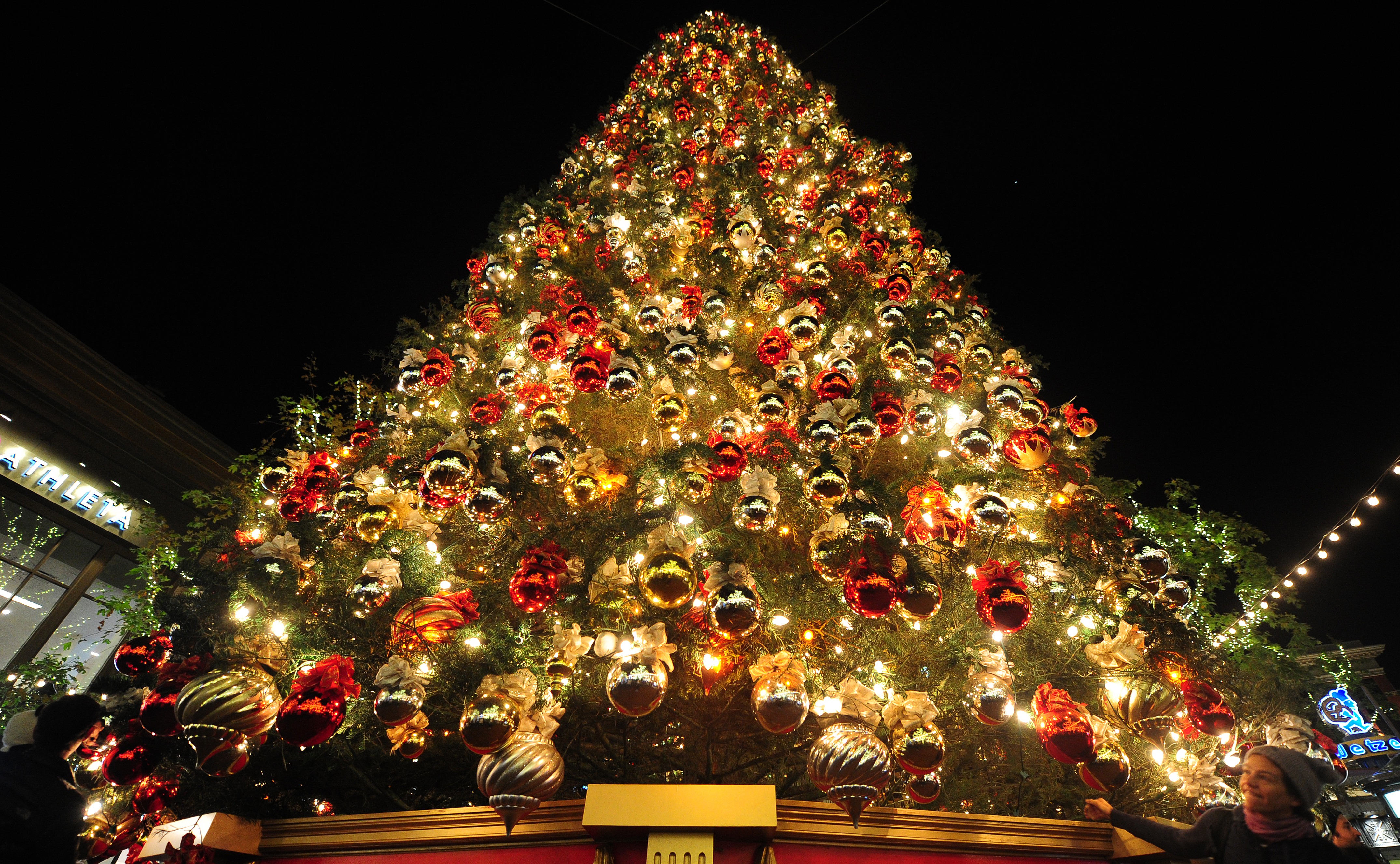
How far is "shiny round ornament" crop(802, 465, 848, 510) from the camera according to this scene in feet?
6.63

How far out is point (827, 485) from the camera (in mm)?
2023

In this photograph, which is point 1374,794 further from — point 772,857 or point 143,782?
point 143,782

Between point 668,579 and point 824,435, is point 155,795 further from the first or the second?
point 824,435

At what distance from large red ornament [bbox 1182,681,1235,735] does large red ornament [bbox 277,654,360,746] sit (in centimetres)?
283

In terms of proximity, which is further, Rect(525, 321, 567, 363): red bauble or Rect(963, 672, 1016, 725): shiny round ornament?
Rect(525, 321, 567, 363): red bauble

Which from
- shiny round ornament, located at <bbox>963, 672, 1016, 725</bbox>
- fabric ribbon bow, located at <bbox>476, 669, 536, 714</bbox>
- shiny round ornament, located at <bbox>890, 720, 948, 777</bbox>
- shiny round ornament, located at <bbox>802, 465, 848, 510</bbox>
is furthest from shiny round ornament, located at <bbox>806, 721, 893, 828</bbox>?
fabric ribbon bow, located at <bbox>476, 669, 536, 714</bbox>

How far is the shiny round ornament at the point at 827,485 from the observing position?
202 centimetres

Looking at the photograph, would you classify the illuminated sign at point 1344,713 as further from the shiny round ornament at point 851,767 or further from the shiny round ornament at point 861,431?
the shiny round ornament at point 851,767

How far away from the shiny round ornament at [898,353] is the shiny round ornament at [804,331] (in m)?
0.33

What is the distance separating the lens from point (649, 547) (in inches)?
72.8

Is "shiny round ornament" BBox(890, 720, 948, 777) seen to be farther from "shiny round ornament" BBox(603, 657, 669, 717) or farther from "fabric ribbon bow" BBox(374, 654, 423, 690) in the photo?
"fabric ribbon bow" BBox(374, 654, 423, 690)

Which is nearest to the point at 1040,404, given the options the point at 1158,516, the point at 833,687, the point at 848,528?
the point at 848,528

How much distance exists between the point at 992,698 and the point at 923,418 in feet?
3.75

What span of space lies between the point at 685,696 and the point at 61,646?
1039 centimetres
